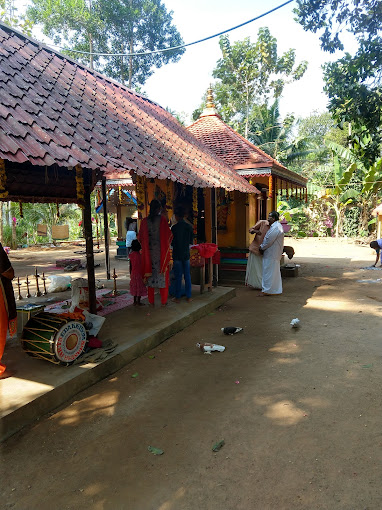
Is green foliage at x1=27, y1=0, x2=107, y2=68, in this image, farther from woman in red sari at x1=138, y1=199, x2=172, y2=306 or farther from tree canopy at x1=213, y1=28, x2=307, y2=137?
woman in red sari at x1=138, y1=199, x2=172, y2=306

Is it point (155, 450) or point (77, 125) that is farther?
point (77, 125)

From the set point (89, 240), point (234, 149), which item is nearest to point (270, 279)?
point (234, 149)

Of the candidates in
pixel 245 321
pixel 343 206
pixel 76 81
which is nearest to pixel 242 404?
pixel 245 321

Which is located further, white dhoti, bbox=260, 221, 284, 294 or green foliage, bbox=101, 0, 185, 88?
green foliage, bbox=101, 0, 185, 88

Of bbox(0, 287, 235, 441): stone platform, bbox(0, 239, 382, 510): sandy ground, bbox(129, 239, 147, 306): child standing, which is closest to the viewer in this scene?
bbox(0, 239, 382, 510): sandy ground

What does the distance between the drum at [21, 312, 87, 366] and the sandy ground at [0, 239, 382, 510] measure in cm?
52

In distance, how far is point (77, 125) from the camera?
461cm

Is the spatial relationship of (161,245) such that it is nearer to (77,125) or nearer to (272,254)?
(77,125)

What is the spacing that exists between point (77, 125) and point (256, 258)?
5.48m

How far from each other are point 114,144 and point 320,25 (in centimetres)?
530

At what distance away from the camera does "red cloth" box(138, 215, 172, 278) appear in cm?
595

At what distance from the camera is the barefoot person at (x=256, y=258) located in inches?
332

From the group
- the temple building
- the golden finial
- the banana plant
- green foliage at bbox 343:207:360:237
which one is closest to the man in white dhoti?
the temple building

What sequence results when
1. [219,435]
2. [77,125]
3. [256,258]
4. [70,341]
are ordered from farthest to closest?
[256,258]
[77,125]
[70,341]
[219,435]
